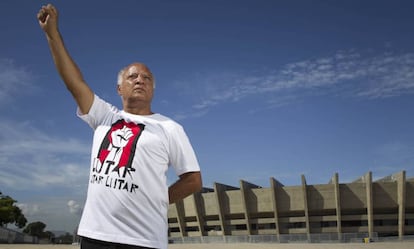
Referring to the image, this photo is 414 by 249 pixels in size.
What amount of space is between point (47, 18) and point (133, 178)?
118 cm

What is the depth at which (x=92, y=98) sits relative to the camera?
103 inches

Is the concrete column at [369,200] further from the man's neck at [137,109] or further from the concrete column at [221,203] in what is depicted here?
the man's neck at [137,109]

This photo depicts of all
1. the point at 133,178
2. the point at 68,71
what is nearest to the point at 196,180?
the point at 133,178

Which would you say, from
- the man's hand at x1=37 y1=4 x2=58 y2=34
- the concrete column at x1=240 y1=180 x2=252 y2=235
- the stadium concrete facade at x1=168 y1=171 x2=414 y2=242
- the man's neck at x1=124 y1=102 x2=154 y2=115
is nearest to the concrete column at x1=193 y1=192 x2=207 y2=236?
the stadium concrete facade at x1=168 y1=171 x2=414 y2=242

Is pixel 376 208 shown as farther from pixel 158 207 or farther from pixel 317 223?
pixel 158 207

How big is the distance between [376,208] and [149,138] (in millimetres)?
51712

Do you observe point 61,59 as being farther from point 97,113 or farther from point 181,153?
point 181,153

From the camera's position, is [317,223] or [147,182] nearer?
[147,182]

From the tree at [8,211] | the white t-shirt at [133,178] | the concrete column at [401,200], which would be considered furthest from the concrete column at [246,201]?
the white t-shirt at [133,178]

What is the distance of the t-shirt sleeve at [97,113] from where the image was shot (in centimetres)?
263

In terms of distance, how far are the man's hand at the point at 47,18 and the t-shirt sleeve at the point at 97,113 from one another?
0.52 meters

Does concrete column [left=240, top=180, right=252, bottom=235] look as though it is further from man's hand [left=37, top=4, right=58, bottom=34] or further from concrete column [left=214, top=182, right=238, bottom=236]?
man's hand [left=37, top=4, right=58, bottom=34]

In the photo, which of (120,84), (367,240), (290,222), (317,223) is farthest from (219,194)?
(120,84)

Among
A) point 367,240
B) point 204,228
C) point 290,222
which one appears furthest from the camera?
point 204,228
